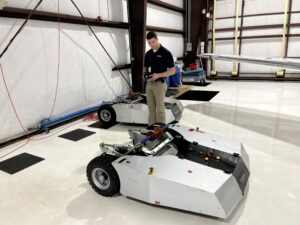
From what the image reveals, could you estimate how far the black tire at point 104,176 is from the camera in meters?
2.25

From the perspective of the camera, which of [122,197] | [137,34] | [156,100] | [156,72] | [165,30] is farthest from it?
[165,30]

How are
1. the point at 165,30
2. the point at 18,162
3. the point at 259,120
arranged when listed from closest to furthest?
1. the point at 18,162
2. the point at 259,120
3. the point at 165,30

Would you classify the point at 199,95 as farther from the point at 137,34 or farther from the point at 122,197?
the point at 122,197

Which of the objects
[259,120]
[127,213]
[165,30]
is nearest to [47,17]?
[127,213]

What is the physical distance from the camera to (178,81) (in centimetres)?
778

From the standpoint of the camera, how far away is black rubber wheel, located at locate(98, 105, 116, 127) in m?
4.43

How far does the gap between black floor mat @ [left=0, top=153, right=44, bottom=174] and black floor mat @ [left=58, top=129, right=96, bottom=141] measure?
717 mm

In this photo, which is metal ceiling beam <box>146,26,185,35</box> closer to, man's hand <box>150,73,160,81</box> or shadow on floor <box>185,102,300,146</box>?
shadow on floor <box>185,102,300,146</box>

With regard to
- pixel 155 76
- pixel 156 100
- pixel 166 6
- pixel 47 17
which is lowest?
pixel 156 100

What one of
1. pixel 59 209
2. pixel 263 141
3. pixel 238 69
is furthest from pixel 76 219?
pixel 238 69

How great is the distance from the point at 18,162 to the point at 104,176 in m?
1.49

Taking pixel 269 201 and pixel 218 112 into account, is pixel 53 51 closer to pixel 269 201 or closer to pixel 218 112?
pixel 218 112

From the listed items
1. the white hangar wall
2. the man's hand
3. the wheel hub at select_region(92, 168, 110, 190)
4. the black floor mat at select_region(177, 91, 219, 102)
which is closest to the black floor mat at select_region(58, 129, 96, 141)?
the white hangar wall

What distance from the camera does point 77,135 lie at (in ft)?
13.5
